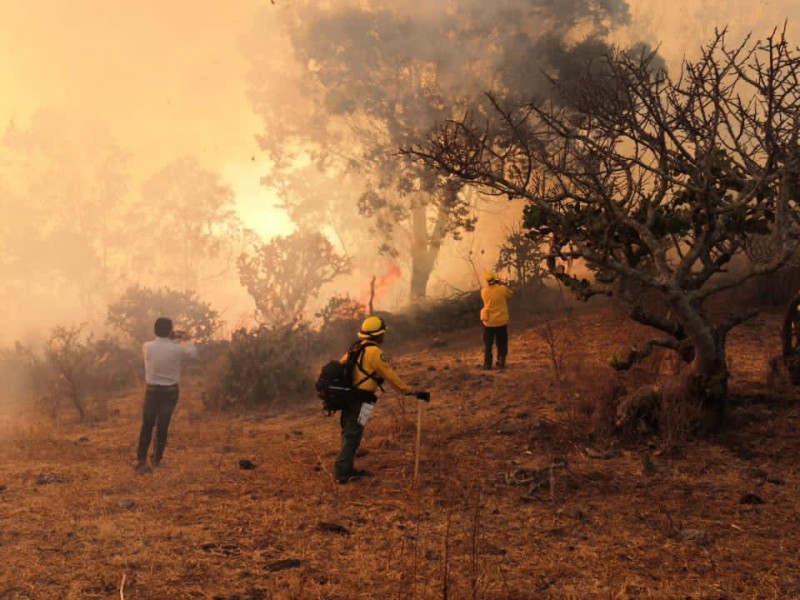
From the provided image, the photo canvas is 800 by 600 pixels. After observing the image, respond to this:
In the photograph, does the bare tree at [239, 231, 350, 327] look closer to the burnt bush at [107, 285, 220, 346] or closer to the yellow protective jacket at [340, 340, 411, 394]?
the burnt bush at [107, 285, 220, 346]

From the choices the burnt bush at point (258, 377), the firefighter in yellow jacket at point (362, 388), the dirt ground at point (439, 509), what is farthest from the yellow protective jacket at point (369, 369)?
the burnt bush at point (258, 377)

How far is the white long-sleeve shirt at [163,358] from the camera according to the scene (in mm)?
8148

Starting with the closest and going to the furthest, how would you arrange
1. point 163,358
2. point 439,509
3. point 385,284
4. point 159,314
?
point 439,509 → point 163,358 → point 159,314 → point 385,284

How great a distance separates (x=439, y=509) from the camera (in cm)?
624

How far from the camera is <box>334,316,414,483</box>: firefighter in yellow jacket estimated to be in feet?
23.3

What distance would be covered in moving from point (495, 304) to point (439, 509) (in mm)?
6393

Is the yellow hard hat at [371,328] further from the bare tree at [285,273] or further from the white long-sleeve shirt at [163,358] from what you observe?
the bare tree at [285,273]

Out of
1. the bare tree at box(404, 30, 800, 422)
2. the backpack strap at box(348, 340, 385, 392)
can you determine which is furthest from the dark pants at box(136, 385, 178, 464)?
the bare tree at box(404, 30, 800, 422)

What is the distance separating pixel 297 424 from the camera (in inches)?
434

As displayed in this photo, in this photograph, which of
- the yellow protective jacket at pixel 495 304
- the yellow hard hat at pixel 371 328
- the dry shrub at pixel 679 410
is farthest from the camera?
the yellow protective jacket at pixel 495 304

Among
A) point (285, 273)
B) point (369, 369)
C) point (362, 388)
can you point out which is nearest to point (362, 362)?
point (369, 369)

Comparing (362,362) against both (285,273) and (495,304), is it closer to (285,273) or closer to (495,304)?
(495,304)

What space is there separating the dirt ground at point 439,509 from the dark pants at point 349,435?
23cm

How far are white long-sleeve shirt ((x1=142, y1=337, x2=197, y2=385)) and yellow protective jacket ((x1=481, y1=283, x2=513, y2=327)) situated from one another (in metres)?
5.80
